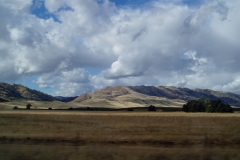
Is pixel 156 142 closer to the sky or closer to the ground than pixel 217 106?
closer to the ground

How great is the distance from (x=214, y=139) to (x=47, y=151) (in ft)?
44.3

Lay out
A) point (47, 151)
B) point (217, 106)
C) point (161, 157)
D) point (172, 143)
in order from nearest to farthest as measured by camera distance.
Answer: point (161, 157) → point (47, 151) → point (172, 143) → point (217, 106)

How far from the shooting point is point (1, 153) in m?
15.1

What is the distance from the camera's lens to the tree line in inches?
4266

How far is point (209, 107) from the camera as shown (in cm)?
11181

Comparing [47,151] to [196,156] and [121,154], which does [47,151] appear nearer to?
[121,154]

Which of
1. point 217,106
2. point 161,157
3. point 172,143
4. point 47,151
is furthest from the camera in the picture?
point 217,106

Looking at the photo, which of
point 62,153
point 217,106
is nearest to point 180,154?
point 62,153

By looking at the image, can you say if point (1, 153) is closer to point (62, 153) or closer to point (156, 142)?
point (62, 153)

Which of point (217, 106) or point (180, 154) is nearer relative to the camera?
point (180, 154)

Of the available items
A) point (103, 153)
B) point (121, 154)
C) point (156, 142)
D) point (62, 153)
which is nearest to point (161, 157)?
point (121, 154)

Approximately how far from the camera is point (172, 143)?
70.3 feet

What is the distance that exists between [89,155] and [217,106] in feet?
337

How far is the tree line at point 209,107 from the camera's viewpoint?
356 feet
